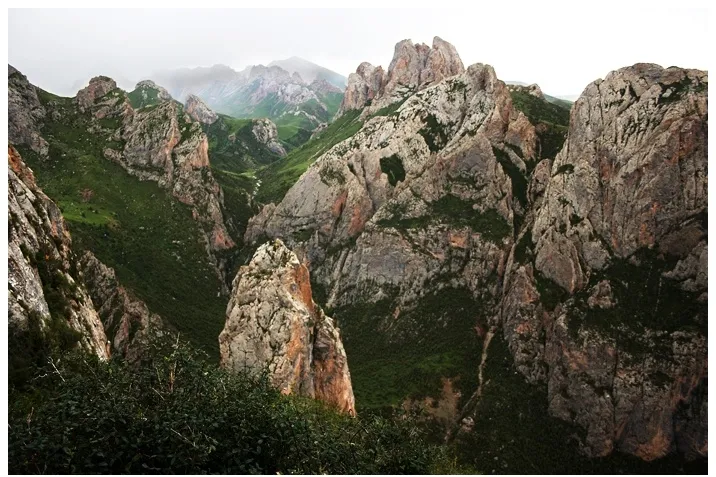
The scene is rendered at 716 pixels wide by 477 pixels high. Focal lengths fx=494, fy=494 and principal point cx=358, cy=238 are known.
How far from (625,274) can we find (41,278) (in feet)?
391

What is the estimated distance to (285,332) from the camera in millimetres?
65000

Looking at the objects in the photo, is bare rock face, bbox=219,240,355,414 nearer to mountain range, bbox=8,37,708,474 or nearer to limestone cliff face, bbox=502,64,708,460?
mountain range, bbox=8,37,708,474

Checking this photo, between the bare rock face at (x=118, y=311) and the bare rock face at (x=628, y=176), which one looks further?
the bare rock face at (x=628, y=176)

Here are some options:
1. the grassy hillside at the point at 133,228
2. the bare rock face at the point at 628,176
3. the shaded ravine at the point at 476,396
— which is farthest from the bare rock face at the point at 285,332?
the bare rock face at the point at 628,176

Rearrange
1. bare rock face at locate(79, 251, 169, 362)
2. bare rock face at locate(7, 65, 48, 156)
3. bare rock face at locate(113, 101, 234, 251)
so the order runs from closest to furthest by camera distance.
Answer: bare rock face at locate(79, 251, 169, 362) → bare rock face at locate(7, 65, 48, 156) → bare rock face at locate(113, 101, 234, 251)

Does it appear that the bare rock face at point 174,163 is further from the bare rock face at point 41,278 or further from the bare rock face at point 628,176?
the bare rock face at point 41,278

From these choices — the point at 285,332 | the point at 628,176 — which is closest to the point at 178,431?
the point at 285,332

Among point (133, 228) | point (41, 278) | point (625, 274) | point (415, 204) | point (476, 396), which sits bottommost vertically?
point (476, 396)

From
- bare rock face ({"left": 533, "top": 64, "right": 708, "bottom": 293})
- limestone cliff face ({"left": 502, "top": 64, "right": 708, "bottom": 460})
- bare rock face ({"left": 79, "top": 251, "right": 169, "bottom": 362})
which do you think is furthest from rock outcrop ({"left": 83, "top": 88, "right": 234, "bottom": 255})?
bare rock face ({"left": 533, "top": 64, "right": 708, "bottom": 293})

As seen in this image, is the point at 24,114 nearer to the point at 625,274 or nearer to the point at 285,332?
the point at 285,332

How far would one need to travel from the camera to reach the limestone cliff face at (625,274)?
350 ft

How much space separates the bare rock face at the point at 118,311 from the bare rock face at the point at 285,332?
35.3 m

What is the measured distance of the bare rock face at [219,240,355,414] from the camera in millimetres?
63344

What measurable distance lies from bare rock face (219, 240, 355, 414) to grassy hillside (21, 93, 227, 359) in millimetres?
55645
